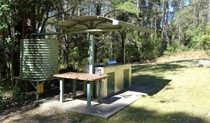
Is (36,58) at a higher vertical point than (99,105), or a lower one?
higher

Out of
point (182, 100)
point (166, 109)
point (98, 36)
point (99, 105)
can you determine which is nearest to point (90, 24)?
point (99, 105)

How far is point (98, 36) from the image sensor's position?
1252cm

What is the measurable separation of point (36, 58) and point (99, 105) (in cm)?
203

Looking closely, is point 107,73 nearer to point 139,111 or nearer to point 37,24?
point 139,111

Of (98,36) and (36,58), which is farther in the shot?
(98,36)

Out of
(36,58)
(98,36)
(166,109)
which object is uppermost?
(98,36)

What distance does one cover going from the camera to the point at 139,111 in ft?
13.8

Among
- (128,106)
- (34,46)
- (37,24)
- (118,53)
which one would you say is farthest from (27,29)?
(118,53)

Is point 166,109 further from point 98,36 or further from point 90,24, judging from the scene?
point 98,36

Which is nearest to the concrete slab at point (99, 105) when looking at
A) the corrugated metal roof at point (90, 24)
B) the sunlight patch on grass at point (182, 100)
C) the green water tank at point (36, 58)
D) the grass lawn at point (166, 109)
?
the grass lawn at point (166, 109)

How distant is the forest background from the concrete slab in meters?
1.85

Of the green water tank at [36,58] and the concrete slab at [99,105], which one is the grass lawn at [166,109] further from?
the green water tank at [36,58]

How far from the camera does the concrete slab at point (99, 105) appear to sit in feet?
13.4

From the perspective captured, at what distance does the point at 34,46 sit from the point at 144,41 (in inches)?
515
